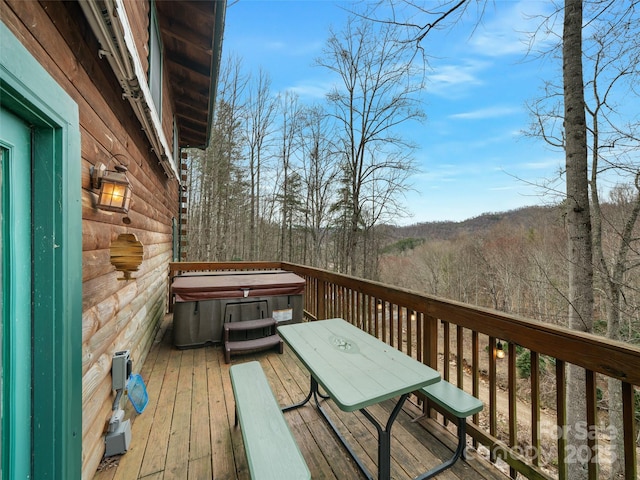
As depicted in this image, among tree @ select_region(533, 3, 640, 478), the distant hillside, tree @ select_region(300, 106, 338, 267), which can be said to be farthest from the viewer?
the distant hillside

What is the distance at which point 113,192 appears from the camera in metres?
1.65

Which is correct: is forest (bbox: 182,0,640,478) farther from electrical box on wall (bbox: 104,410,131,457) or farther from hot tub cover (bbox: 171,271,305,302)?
electrical box on wall (bbox: 104,410,131,457)

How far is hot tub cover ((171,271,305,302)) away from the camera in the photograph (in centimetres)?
346

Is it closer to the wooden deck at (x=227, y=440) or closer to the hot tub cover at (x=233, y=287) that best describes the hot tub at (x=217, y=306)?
the hot tub cover at (x=233, y=287)

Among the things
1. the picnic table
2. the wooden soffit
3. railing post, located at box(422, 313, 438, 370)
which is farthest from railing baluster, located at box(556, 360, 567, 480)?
the wooden soffit

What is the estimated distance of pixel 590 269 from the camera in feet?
9.80

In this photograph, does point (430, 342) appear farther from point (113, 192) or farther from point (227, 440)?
point (113, 192)

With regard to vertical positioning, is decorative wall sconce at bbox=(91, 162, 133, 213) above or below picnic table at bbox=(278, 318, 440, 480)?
above

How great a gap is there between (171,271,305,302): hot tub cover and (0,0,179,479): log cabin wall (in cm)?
69

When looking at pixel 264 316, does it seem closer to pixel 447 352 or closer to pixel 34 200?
pixel 447 352

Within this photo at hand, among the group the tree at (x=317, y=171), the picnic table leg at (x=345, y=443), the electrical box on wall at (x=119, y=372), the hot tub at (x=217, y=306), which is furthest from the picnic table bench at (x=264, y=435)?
the tree at (x=317, y=171)

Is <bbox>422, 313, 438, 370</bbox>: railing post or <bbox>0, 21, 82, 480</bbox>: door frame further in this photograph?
<bbox>422, 313, 438, 370</bbox>: railing post

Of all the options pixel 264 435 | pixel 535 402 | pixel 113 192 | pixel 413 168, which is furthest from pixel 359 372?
pixel 413 168

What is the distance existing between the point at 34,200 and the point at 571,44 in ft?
16.7
